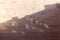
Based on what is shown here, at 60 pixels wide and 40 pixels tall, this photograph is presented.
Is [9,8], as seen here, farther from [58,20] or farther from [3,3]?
[58,20]

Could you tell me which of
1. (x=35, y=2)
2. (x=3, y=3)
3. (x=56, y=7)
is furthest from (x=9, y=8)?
(x=56, y=7)

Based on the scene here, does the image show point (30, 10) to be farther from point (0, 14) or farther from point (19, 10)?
point (0, 14)

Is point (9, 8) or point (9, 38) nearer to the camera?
point (9, 38)

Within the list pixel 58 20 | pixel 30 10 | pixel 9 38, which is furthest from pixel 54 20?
pixel 9 38

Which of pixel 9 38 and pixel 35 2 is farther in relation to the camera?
pixel 35 2

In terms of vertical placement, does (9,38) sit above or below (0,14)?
below

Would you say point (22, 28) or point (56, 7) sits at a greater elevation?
point (56, 7)
